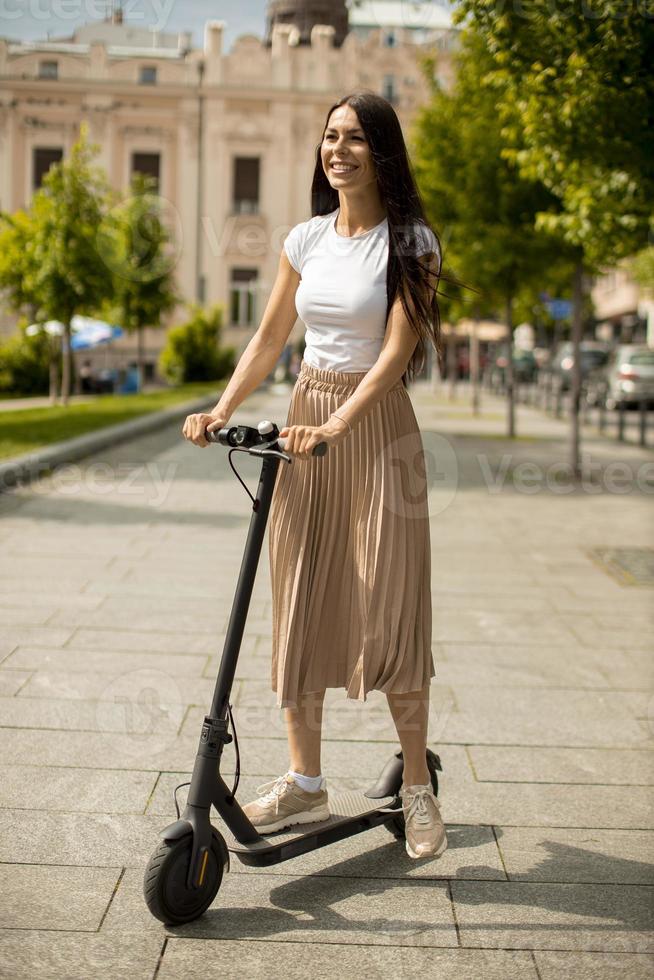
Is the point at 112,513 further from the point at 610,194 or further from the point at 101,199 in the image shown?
the point at 101,199

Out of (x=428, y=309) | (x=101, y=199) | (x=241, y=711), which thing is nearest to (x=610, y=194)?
(x=241, y=711)

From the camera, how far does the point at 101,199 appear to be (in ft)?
79.9

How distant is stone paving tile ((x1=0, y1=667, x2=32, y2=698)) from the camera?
188 inches

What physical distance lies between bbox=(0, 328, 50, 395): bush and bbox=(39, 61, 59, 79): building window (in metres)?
17.2

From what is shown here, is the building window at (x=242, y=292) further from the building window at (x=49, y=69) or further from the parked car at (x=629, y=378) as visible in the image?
the parked car at (x=629, y=378)

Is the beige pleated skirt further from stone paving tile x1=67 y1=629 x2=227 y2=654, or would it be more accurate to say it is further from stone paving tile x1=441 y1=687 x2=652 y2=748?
stone paving tile x1=67 y1=629 x2=227 y2=654

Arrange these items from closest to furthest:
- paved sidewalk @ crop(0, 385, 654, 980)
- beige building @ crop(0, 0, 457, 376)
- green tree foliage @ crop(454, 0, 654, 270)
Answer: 1. paved sidewalk @ crop(0, 385, 654, 980)
2. green tree foliage @ crop(454, 0, 654, 270)
3. beige building @ crop(0, 0, 457, 376)

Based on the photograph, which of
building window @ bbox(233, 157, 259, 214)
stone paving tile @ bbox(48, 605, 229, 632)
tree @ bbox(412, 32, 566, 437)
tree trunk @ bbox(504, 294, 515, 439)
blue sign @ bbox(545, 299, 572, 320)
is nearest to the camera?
stone paving tile @ bbox(48, 605, 229, 632)

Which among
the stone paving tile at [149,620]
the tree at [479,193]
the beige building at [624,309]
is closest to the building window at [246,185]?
the beige building at [624,309]

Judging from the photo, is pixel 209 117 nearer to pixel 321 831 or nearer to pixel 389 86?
pixel 389 86

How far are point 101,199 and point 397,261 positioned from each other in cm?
2228

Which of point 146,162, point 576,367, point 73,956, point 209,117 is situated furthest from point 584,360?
point 73,956

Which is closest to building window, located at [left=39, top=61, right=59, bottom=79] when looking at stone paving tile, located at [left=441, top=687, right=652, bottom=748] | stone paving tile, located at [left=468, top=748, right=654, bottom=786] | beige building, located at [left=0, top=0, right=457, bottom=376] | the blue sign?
beige building, located at [left=0, top=0, right=457, bottom=376]

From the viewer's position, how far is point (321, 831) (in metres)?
3.19
